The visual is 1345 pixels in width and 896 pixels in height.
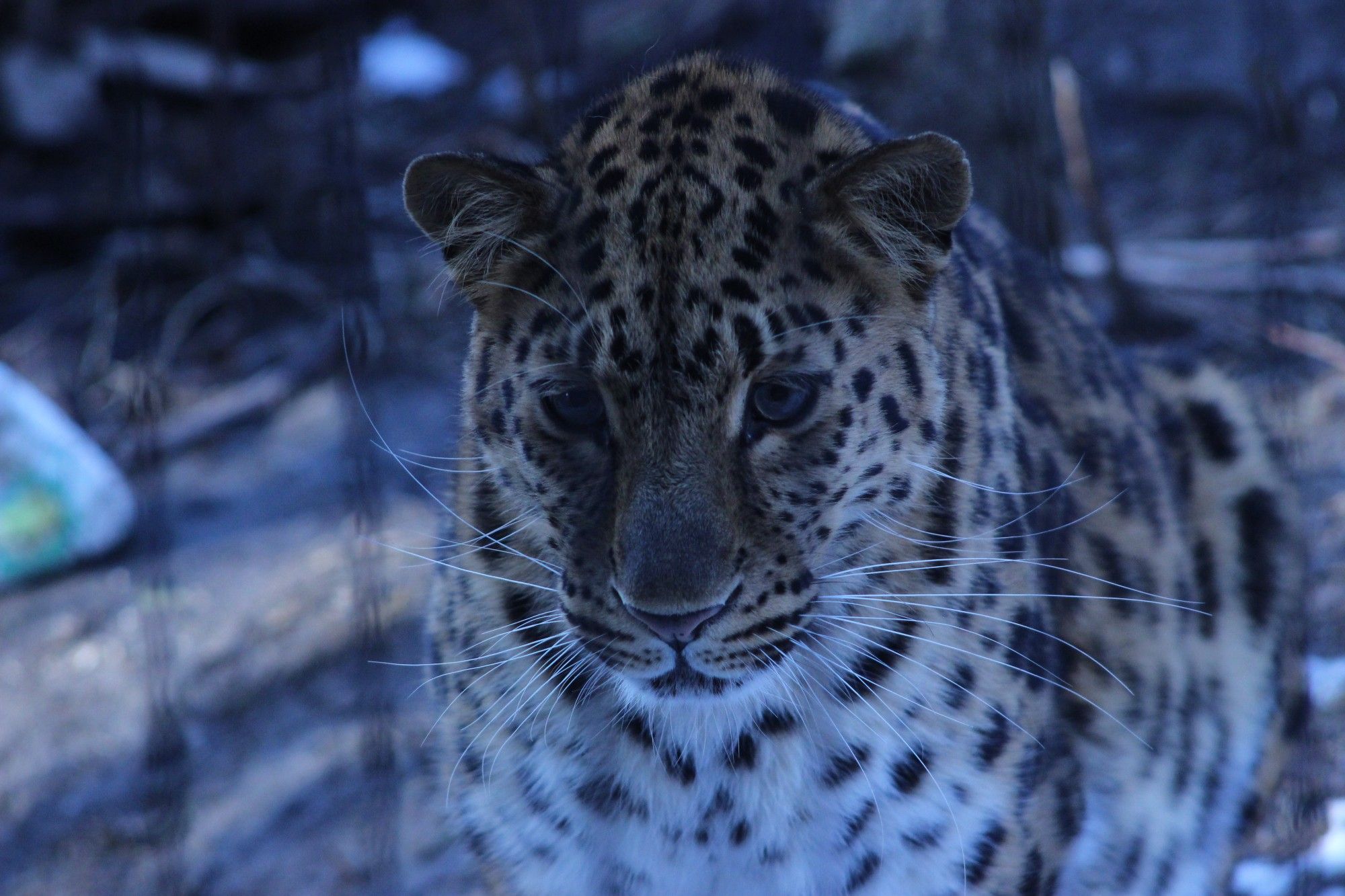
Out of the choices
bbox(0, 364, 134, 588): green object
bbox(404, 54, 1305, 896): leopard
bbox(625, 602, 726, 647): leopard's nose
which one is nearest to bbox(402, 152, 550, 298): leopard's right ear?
bbox(404, 54, 1305, 896): leopard

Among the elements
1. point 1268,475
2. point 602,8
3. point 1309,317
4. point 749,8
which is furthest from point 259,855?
point 602,8

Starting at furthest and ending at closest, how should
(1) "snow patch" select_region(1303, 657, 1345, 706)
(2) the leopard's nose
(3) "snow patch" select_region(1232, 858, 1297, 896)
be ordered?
(1) "snow patch" select_region(1303, 657, 1345, 706)
(3) "snow patch" select_region(1232, 858, 1297, 896)
(2) the leopard's nose

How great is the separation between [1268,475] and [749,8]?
5.93 m

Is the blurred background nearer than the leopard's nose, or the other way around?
the leopard's nose

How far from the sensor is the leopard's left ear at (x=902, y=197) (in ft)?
8.28

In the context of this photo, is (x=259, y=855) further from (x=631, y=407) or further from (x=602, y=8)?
(x=602, y=8)

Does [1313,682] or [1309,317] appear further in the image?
[1309,317]

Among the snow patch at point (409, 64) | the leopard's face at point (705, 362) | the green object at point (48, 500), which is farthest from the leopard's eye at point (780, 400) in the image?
the snow patch at point (409, 64)

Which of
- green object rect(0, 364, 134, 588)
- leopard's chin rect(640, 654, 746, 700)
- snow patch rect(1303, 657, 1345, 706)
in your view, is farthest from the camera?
green object rect(0, 364, 134, 588)

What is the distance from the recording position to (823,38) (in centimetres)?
877

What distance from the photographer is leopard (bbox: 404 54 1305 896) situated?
2.51m

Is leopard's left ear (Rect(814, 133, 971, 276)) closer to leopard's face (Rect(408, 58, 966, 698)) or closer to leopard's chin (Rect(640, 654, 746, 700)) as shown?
leopard's face (Rect(408, 58, 966, 698))

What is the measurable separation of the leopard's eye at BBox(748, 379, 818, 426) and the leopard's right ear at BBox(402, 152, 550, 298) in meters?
0.57

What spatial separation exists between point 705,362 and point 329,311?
19.4 feet
